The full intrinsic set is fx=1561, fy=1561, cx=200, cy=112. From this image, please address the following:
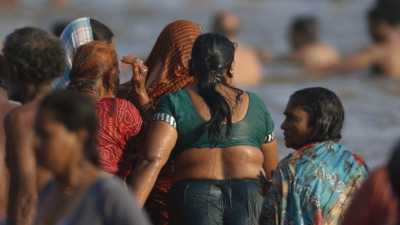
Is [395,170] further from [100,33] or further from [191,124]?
[100,33]

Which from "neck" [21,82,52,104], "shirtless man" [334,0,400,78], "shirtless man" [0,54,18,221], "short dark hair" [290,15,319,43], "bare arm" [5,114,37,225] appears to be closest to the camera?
"bare arm" [5,114,37,225]

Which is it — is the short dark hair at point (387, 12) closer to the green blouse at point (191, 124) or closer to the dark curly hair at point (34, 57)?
the green blouse at point (191, 124)

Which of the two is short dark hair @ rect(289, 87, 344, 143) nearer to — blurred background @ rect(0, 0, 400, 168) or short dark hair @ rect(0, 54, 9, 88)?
short dark hair @ rect(0, 54, 9, 88)

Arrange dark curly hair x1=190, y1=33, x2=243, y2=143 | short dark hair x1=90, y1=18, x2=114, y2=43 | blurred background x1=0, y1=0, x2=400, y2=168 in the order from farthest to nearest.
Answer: blurred background x1=0, y1=0, x2=400, y2=168 < short dark hair x1=90, y1=18, x2=114, y2=43 < dark curly hair x1=190, y1=33, x2=243, y2=143

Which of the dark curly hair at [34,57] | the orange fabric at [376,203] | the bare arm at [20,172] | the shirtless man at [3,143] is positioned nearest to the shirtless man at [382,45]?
the shirtless man at [3,143]

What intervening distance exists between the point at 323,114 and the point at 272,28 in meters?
17.9

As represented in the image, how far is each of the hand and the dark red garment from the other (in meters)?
0.32

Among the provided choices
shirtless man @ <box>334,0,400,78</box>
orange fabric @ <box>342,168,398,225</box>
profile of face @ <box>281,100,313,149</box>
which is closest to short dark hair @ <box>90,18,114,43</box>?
profile of face @ <box>281,100,313,149</box>

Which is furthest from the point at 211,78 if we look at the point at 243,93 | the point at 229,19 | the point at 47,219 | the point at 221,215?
the point at 229,19

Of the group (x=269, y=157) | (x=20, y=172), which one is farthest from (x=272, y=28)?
(x=20, y=172)

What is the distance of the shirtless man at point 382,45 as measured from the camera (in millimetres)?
16922

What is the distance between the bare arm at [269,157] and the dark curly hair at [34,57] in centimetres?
129

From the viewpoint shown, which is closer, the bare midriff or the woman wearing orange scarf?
the bare midriff

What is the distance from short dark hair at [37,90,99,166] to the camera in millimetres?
4988
